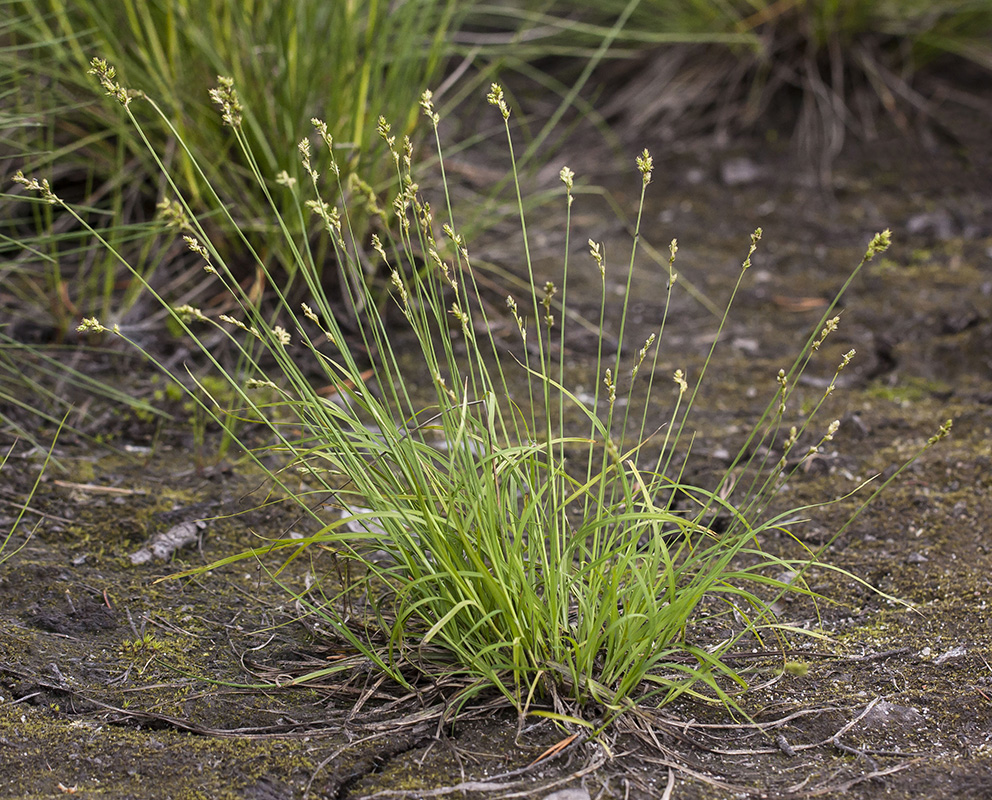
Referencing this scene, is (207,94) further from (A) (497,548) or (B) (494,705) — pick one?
(B) (494,705)

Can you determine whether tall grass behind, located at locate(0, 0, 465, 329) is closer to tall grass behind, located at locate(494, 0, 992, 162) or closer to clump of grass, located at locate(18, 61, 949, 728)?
clump of grass, located at locate(18, 61, 949, 728)

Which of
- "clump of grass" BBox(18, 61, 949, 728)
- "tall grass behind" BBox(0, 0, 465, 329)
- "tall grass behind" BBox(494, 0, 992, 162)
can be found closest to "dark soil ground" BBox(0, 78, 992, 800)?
"clump of grass" BBox(18, 61, 949, 728)

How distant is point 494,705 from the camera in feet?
4.31

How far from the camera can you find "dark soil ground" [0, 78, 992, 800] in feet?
4.00

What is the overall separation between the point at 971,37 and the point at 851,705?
3391 millimetres

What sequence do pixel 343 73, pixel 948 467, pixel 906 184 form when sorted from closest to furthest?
pixel 948 467
pixel 343 73
pixel 906 184

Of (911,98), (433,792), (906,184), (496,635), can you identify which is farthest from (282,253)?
(911,98)

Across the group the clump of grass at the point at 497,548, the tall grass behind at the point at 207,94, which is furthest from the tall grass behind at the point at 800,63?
the clump of grass at the point at 497,548

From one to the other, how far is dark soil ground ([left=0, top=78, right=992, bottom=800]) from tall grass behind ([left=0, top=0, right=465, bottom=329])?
1.56 ft

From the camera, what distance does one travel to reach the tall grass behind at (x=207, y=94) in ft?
8.02

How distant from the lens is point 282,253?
2.53 metres

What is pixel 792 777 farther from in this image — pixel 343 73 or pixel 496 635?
pixel 343 73

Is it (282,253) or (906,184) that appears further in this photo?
(906,184)

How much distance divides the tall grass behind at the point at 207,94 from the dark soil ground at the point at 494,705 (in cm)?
48
